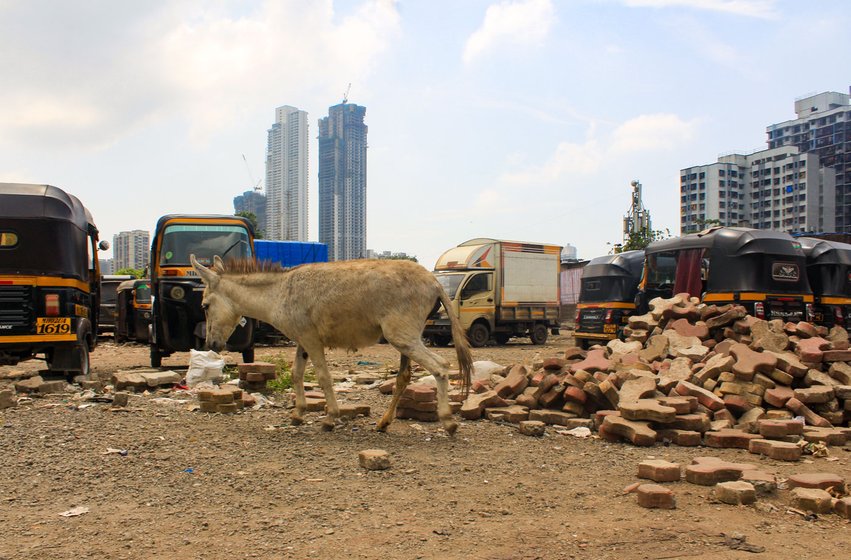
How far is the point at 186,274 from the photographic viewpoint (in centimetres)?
1205

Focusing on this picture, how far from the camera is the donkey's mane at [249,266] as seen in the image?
787cm

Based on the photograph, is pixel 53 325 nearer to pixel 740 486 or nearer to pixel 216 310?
pixel 216 310

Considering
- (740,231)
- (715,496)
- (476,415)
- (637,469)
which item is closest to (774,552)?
(715,496)

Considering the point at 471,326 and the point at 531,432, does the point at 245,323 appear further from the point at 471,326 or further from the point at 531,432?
the point at 471,326

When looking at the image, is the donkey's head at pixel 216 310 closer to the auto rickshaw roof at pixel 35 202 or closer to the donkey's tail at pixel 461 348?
the donkey's tail at pixel 461 348

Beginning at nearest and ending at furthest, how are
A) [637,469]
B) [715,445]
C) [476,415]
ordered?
[637,469]
[715,445]
[476,415]

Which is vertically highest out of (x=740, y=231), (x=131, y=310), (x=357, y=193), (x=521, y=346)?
(x=357, y=193)

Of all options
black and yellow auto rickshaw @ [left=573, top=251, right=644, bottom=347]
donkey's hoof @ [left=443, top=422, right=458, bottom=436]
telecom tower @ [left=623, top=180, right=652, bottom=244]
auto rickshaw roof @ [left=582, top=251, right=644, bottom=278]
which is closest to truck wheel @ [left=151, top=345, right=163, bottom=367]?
donkey's hoof @ [left=443, top=422, right=458, bottom=436]

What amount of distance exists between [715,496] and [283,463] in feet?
11.2

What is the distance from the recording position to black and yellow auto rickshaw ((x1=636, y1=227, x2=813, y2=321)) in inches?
503

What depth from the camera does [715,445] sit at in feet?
21.9

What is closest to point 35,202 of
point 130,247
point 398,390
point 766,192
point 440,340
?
point 398,390

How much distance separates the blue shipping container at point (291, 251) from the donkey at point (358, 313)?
1678 cm

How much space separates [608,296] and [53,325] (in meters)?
Answer: 12.6
